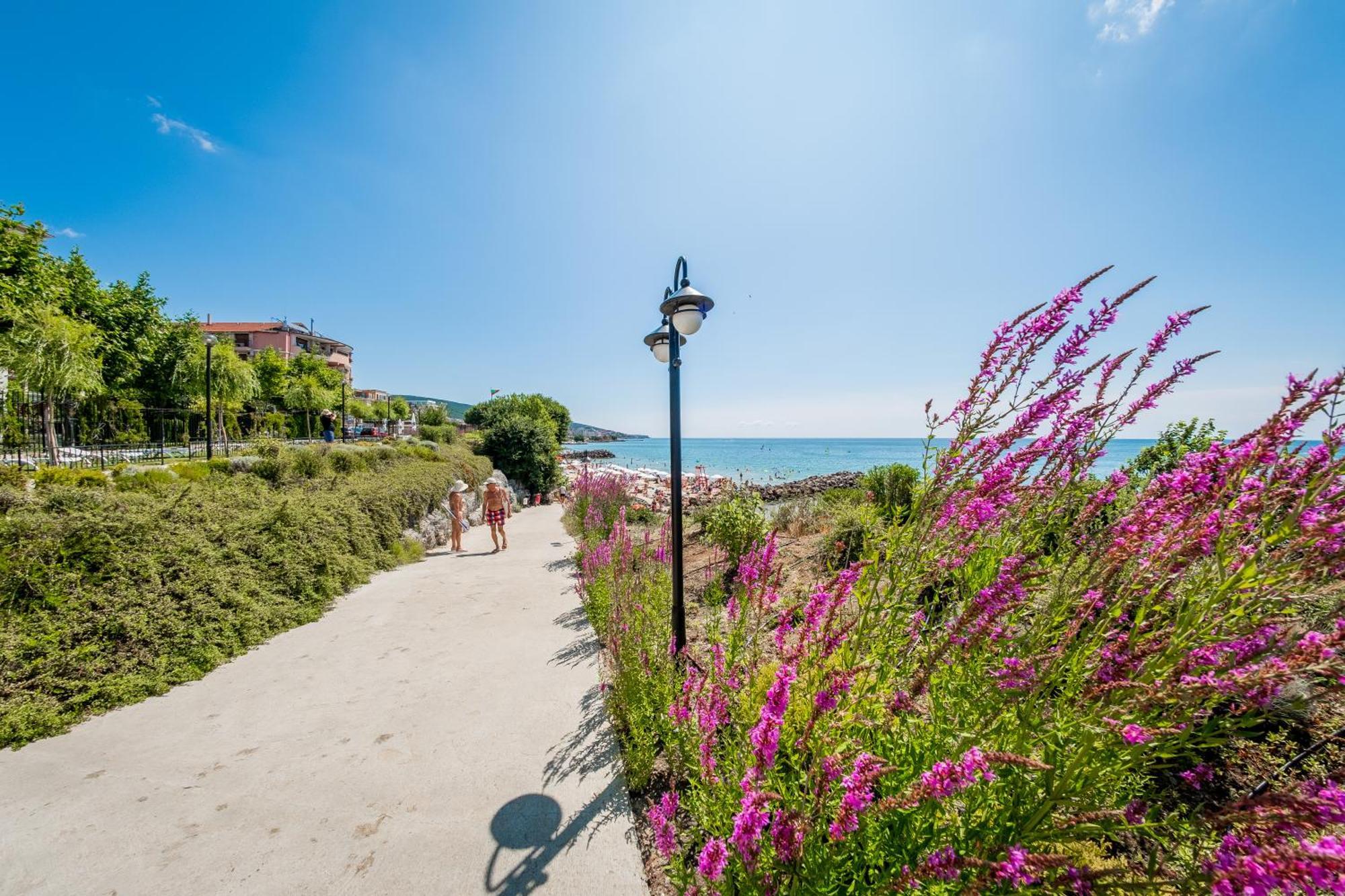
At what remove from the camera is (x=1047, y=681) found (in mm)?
1480

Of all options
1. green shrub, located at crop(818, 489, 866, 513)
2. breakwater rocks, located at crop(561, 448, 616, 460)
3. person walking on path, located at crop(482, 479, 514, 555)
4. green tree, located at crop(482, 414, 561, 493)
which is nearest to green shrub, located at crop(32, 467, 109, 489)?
person walking on path, located at crop(482, 479, 514, 555)

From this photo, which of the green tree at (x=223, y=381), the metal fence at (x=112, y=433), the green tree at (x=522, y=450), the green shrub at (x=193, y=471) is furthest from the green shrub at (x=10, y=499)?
the green tree at (x=223, y=381)

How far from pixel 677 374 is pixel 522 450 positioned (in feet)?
48.9

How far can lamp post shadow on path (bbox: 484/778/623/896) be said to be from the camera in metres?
2.34

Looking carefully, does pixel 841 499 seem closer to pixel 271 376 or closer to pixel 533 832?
pixel 533 832

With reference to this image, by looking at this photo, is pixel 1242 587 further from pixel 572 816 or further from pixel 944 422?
pixel 572 816

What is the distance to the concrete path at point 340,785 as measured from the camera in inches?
93.6

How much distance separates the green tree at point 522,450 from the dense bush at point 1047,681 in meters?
16.7

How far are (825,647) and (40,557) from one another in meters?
6.61

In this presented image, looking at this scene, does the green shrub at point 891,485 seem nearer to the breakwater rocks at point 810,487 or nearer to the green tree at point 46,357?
the breakwater rocks at point 810,487

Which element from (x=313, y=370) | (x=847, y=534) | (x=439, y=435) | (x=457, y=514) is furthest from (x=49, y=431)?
(x=313, y=370)

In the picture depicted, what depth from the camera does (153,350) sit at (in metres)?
23.4

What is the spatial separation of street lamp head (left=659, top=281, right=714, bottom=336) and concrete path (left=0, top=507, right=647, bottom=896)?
336 cm

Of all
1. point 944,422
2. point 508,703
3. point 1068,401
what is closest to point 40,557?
point 508,703
